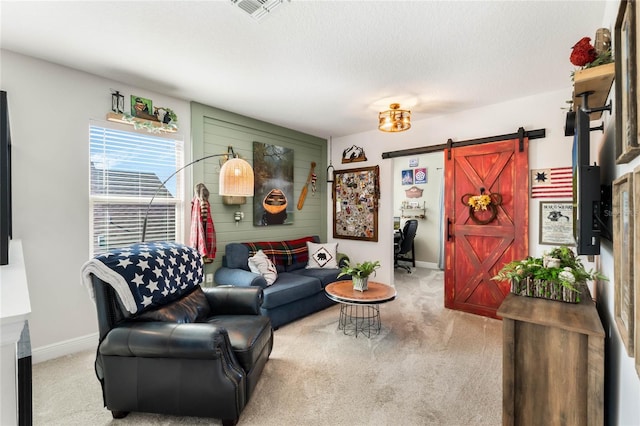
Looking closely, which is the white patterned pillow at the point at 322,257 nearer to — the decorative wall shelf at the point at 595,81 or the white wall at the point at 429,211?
the white wall at the point at 429,211

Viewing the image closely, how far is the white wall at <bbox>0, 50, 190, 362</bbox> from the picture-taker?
2.46 m

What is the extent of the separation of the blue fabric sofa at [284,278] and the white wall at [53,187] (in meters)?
1.40

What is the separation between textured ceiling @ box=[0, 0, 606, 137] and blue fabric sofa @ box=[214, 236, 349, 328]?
1910mm

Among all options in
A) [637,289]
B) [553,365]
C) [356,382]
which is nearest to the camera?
[637,289]

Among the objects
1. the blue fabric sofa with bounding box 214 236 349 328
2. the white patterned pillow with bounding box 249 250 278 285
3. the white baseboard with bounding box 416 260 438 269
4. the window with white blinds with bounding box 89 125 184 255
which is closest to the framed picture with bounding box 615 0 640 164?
the blue fabric sofa with bounding box 214 236 349 328

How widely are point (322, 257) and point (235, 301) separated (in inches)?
80.2

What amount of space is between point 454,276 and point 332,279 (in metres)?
1.60

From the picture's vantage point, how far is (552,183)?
128 inches

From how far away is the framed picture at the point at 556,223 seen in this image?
124 inches

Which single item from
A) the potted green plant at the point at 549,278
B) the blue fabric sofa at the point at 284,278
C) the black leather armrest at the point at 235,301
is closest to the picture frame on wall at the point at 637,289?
the potted green plant at the point at 549,278

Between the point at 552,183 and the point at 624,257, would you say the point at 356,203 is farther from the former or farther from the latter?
the point at 624,257

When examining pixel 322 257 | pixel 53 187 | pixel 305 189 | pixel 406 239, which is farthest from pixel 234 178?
pixel 406 239

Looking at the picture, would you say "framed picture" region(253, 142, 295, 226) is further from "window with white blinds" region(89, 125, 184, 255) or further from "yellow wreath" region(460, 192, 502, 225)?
"yellow wreath" region(460, 192, 502, 225)

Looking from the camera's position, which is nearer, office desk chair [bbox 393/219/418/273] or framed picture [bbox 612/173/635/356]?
framed picture [bbox 612/173/635/356]
